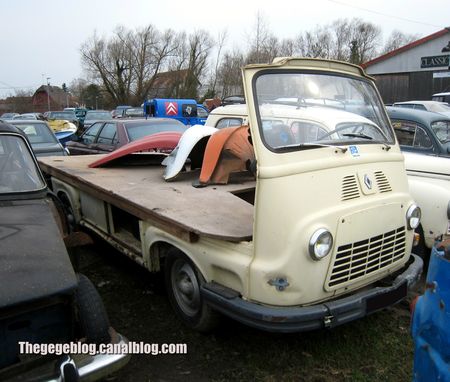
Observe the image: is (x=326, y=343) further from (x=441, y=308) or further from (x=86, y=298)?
(x=86, y=298)

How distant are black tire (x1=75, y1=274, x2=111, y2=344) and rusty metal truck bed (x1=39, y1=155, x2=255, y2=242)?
0.78 meters

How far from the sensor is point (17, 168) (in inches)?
150

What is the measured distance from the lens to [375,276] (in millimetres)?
3266

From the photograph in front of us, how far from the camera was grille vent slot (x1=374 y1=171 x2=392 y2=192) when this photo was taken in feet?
11.0

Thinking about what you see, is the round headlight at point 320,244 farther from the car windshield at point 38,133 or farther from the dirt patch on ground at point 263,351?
the car windshield at point 38,133

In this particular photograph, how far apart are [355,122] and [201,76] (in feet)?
147

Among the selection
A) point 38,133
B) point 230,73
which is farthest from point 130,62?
point 38,133

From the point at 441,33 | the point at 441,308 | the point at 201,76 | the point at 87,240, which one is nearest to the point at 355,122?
the point at 441,308

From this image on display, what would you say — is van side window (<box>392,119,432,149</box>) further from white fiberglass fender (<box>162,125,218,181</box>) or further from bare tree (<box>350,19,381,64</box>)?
bare tree (<box>350,19,381,64</box>)

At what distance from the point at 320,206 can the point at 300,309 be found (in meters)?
0.69

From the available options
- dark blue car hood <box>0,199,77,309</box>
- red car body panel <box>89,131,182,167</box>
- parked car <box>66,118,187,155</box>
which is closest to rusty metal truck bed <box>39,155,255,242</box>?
red car body panel <box>89,131,182,167</box>

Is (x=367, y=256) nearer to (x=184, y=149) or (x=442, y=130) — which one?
(x=184, y=149)

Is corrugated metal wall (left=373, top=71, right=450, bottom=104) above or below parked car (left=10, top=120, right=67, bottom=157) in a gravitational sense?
above

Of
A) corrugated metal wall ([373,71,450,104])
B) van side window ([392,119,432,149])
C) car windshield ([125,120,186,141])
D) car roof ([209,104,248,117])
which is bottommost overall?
A: van side window ([392,119,432,149])
